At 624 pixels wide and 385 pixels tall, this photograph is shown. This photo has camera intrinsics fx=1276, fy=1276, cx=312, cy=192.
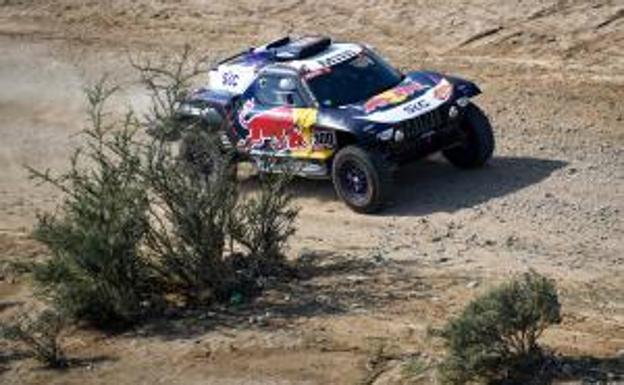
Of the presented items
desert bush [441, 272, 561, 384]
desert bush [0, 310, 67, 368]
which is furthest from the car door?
desert bush [441, 272, 561, 384]

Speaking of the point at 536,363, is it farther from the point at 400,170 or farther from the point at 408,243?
the point at 400,170

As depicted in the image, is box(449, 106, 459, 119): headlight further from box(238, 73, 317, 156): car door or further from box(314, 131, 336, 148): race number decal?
Answer: box(238, 73, 317, 156): car door

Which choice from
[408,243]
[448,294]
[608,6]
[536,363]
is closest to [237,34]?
[608,6]

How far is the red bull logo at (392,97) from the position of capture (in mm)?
14398

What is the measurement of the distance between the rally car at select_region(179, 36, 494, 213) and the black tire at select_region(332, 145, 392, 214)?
11 mm

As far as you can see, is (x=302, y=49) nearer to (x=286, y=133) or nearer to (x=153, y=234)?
(x=286, y=133)

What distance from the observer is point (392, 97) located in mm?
14562

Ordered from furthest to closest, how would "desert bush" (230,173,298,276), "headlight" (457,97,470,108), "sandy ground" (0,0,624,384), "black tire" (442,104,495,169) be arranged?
"black tire" (442,104,495,169) < "headlight" (457,97,470,108) < "desert bush" (230,173,298,276) < "sandy ground" (0,0,624,384)

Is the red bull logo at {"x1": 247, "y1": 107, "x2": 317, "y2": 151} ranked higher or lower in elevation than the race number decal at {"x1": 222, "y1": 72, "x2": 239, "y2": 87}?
lower

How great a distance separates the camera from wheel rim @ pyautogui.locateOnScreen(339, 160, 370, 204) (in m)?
14.2

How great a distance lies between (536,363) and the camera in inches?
384

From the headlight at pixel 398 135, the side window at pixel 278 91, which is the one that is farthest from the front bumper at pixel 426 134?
the side window at pixel 278 91

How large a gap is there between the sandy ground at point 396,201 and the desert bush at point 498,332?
607 mm

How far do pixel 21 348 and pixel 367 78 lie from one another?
5347 millimetres
